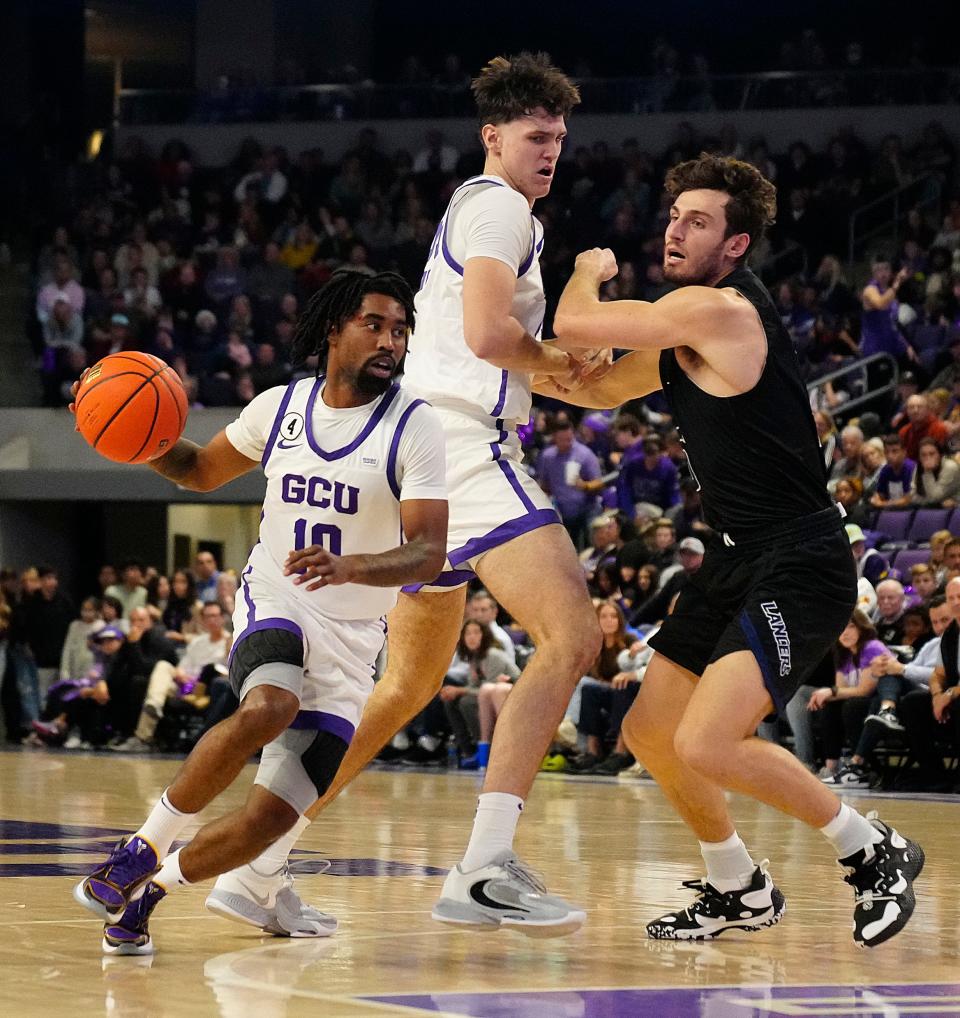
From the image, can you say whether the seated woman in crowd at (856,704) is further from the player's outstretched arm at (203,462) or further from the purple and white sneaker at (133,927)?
the purple and white sneaker at (133,927)

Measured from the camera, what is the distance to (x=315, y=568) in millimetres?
4367

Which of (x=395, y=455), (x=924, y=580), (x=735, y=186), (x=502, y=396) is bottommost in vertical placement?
(x=924, y=580)

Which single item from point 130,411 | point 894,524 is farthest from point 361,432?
point 894,524

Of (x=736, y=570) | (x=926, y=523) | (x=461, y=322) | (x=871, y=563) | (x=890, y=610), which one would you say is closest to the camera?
(x=736, y=570)

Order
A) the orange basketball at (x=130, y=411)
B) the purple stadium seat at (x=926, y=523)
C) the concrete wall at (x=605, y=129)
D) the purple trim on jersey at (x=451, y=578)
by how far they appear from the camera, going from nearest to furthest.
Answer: the orange basketball at (x=130, y=411) < the purple trim on jersey at (x=451, y=578) < the purple stadium seat at (x=926, y=523) < the concrete wall at (x=605, y=129)

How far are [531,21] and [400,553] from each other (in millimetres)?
21912

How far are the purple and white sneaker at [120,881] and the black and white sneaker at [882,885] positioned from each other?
70.9 inches

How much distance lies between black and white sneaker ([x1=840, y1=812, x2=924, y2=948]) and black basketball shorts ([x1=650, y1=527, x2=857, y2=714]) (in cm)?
45

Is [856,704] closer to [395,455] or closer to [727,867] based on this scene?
[727,867]

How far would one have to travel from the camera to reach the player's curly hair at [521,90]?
5.26m

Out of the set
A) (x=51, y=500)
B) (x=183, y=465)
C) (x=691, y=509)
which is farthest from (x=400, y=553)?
(x=51, y=500)

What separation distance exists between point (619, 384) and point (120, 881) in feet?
6.59

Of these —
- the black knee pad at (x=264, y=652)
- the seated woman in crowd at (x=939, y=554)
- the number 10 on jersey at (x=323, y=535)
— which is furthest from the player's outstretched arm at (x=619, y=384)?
the seated woman in crowd at (x=939, y=554)

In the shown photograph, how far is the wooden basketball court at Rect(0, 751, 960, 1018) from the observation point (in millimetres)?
3990
